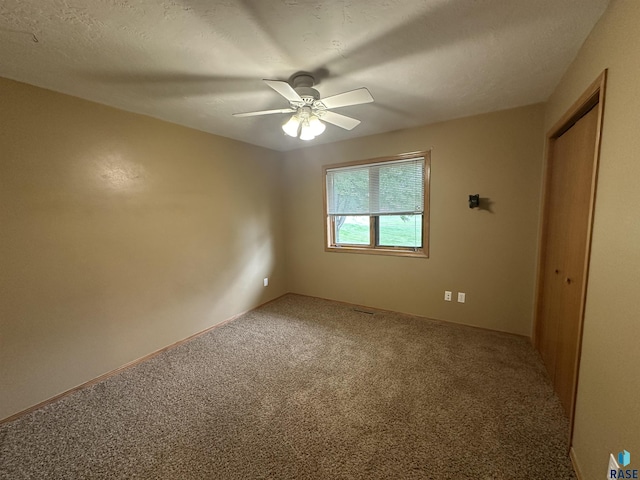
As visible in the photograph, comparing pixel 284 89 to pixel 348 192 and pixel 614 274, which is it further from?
pixel 348 192

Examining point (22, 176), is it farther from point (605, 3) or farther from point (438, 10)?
point (605, 3)

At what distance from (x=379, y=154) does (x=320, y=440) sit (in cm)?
294

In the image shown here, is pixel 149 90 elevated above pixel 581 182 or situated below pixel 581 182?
above

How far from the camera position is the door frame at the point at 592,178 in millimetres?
1266

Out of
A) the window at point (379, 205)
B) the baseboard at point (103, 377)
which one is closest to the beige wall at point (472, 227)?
the window at point (379, 205)

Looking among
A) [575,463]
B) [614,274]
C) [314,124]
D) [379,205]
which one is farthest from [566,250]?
[314,124]

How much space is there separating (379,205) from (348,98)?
1814 millimetres

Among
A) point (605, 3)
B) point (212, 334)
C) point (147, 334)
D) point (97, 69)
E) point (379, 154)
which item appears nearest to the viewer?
point (605, 3)

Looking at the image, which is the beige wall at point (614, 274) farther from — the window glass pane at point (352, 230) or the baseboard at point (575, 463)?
the window glass pane at point (352, 230)

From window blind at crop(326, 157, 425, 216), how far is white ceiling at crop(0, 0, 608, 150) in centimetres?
92

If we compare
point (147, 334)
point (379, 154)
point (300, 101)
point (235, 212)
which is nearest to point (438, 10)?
point (300, 101)

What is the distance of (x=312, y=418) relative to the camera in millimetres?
1691

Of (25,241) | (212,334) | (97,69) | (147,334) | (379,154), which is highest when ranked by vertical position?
(97,69)

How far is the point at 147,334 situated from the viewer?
248 cm
